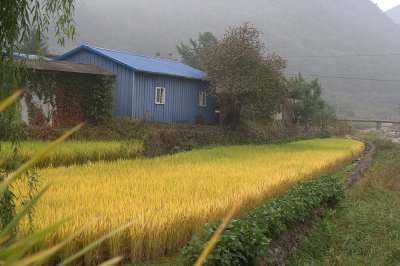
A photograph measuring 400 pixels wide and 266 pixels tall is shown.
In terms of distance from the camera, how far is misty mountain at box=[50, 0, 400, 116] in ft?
394

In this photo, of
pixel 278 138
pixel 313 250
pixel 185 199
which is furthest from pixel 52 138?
pixel 278 138

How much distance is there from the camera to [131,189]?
29.4 ft

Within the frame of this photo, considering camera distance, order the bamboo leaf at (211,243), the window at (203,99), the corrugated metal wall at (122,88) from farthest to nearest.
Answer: the window at (203,99)
the corrugated metal wall at (122,88)
the bamboo leaf at (211,243)

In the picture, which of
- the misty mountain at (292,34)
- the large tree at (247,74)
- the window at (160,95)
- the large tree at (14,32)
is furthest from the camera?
the misty mountain at (292,34)

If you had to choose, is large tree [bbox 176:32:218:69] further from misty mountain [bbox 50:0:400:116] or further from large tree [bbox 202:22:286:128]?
misty mountain [bbox 50:0:400:116]

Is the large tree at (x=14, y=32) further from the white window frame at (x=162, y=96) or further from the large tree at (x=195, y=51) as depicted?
the large tree at (x=195, y=51)

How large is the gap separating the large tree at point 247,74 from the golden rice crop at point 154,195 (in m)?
10.4

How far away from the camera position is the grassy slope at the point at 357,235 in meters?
7.54

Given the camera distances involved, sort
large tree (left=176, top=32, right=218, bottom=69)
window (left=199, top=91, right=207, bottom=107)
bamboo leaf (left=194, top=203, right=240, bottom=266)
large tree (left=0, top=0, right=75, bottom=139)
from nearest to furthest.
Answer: bamboo leaf (left=194, top=203, right=240, bottom=266), large tree (left=0, top=0, right=75, bottom=139), window (left=199, top=91, right=207, bottom=107), large tree (left=176, top=32, right=218, bottom=69)

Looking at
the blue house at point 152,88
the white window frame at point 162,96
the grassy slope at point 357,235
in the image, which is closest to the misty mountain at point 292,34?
the blue house at point 152,88

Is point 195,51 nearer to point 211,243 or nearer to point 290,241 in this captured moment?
point 290,241

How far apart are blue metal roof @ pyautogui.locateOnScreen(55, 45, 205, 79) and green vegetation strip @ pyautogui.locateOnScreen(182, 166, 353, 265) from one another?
1498 cm

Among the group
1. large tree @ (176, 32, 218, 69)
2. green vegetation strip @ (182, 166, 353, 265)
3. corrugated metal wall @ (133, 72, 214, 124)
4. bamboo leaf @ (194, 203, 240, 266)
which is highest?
large tree @ (176, 32, 218, 69)

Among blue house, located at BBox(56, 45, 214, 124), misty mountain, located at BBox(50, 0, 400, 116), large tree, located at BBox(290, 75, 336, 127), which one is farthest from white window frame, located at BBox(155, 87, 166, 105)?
misty mountain, located at BBox(50, 0, 400, 116)
